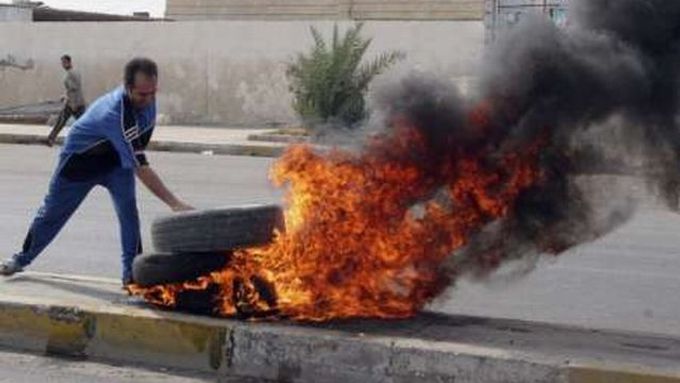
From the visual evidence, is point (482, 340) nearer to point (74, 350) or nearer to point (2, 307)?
point (74, 350)

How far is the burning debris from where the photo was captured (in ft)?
19.4

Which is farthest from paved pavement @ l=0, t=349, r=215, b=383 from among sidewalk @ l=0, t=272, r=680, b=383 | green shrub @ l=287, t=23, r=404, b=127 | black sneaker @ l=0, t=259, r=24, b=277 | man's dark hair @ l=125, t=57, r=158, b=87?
green shrub @ l=287, t=23, r=404, b=127

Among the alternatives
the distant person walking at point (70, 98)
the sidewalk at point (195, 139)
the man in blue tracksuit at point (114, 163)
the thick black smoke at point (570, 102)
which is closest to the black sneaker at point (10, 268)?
the man in blue tracksuit at point (114, 163)

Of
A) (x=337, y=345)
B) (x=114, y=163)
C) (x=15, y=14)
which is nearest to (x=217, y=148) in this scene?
(x=114, y=163)

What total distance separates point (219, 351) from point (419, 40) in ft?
65.6

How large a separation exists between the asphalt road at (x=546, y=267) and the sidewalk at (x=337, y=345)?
0.64 metres

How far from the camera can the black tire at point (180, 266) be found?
6109 mm

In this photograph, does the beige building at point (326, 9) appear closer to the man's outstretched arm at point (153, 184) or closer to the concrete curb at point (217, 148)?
the concrete curb at point (217, 148)

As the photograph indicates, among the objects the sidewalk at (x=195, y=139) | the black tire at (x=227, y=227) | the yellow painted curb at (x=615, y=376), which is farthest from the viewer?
the sidewalk at (x=195, y=139)

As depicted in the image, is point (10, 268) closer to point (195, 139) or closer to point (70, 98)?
point (70, 98)

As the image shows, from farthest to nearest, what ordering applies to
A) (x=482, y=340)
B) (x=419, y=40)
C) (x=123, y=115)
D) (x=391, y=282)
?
1. (x=419, y=40)
2. (x=123, y=115)
3. (x=391, y=282)
4. (x=482, y=340)

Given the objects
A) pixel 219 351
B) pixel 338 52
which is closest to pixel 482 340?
pixel 219 351

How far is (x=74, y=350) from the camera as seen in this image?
6.18 meters

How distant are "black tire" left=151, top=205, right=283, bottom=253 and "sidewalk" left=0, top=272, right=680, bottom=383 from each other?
1.22ft
